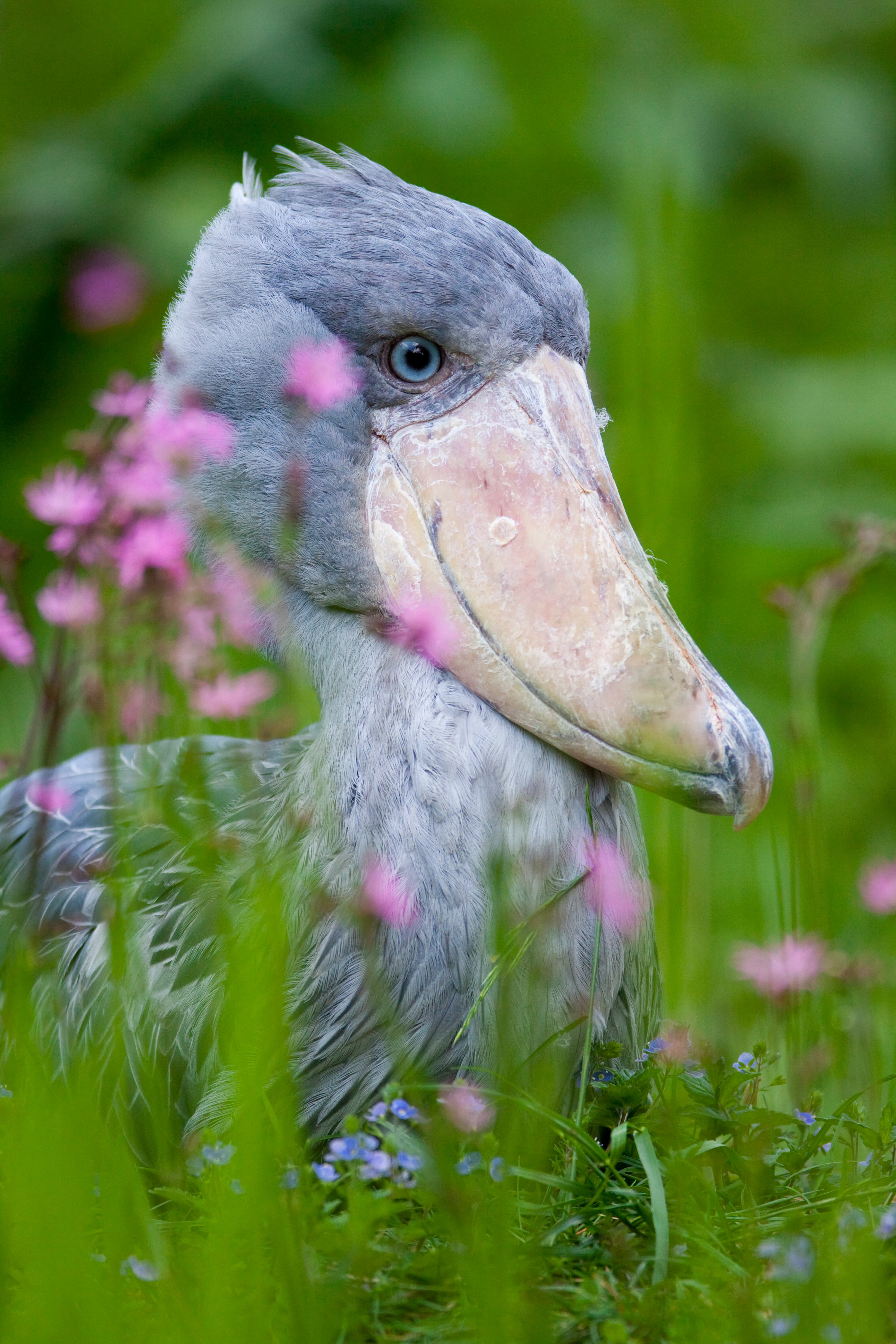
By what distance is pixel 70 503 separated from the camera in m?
1.79

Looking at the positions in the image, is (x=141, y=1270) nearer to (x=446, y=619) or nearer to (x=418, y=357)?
(x=446, y=619)

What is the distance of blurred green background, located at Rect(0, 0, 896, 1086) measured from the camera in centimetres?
410

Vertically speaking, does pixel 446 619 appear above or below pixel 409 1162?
above

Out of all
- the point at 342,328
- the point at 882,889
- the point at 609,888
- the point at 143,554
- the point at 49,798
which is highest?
the point at 342,328

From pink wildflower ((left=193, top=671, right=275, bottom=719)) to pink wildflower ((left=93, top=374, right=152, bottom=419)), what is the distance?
15.7 inches

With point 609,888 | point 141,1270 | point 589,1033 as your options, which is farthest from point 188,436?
point 141,1270

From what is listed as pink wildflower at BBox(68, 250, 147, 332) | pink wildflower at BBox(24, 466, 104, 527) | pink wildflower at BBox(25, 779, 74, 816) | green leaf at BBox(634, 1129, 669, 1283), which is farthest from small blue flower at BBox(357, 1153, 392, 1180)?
pink wildflower at BBox(68, 250, 147, 332)

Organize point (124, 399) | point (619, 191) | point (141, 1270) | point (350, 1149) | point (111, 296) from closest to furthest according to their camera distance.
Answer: point (141, 1270)
point (350, 1149)
point (111, 296)
point (124, 399)
point (619, 191)

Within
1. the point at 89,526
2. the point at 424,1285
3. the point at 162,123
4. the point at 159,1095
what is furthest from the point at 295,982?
the point at 162,123

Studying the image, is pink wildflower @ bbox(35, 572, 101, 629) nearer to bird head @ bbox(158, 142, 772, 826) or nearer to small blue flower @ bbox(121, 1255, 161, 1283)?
bird head @ bbox(158, 142, 772, 826)

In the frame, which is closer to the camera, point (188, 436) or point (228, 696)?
point (188, 436)

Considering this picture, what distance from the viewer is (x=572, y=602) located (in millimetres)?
1749

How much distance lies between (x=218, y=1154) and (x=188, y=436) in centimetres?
89

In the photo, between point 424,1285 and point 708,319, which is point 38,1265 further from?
point 708,319
